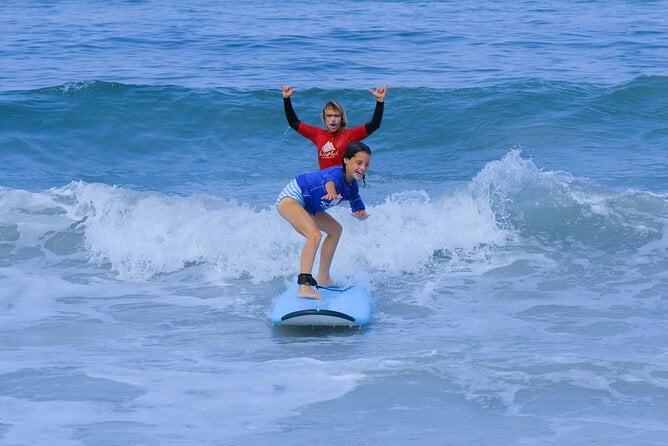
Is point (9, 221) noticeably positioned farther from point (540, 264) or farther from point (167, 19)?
point (167, 19)

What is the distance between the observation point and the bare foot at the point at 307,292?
716cm

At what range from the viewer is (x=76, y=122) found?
49.3 feet

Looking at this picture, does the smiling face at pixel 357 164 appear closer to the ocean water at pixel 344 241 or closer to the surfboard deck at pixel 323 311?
the surfboard deck at pixel 323 311

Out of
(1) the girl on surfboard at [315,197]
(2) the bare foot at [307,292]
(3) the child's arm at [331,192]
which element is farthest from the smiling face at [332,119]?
(2) the bare foot at [307,292]

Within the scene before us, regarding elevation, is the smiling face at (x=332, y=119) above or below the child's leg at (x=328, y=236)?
above

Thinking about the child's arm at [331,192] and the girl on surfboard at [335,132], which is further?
the girl on surfboard at [335,132]

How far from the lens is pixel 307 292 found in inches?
283

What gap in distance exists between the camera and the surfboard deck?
6.93 meters

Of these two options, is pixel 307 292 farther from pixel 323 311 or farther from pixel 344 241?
pixel 344 241

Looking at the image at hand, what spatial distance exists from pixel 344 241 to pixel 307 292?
6.75 feet

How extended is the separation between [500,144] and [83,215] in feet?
19.8

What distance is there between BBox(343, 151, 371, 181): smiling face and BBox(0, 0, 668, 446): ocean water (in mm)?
1106

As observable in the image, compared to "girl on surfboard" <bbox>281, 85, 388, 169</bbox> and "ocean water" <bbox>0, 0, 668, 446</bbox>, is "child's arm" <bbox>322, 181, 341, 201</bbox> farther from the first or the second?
"ocean water" <bbox>0, 0, 668, 446</bbox>

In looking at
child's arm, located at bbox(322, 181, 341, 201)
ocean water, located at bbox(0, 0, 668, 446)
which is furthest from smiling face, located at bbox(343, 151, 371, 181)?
ocean water, located at bbox(0, 0, 668, 446)
